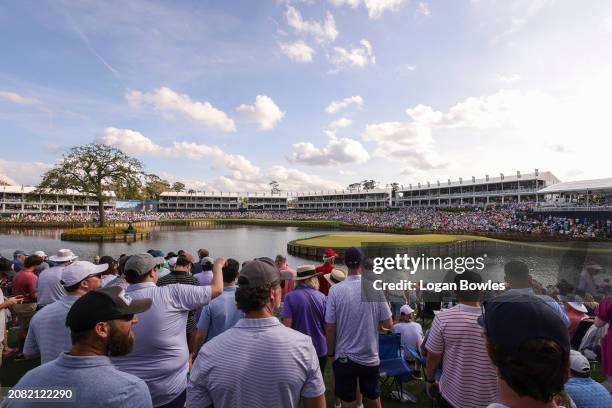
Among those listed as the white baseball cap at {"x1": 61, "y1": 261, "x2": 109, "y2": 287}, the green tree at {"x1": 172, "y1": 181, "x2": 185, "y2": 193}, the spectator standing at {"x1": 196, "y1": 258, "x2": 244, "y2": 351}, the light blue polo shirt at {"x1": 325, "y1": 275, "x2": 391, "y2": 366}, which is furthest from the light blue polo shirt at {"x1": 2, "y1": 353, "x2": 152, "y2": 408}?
the green tree at {"x1": 172, "y1": 181, "x2": 185, "y2": 193}

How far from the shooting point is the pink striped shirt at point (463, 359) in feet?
9.14

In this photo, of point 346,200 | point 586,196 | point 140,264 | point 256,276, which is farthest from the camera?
point 346,200

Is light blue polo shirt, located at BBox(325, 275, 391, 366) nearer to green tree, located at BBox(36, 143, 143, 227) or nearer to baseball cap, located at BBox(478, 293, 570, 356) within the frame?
baseball cap, located at BBox(478, 293, 570, 356)

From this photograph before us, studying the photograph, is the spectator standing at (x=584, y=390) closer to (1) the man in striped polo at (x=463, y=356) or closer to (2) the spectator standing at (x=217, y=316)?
(1) the man in striped polo at (x=463, y=356)

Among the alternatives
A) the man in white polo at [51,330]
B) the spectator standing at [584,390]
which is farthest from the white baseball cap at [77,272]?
the spectator standing at [584,390]

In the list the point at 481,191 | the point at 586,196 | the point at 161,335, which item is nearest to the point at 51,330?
the point at 161,335

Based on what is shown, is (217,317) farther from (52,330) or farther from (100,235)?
(100,235)

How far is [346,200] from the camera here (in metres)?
118

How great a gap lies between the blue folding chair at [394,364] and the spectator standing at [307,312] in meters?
1.05

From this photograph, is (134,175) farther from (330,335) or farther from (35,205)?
(35,205)

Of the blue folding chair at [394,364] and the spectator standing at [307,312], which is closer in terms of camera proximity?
the spectator standing at [307,312]

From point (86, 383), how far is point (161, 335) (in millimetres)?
1460

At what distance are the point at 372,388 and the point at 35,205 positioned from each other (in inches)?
4519

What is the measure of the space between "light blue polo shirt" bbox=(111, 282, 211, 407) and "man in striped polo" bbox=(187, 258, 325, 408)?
1271 millimetres
